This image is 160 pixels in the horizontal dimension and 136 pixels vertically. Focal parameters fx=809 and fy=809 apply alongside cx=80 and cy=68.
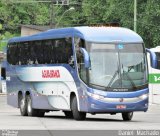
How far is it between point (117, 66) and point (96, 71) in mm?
757

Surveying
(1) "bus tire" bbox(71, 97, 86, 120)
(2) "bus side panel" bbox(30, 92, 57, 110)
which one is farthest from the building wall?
(1) "bus tire" bbox(71, 97, 86, 120)

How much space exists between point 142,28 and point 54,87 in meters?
46.2

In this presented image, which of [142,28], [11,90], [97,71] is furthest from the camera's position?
[142,28]

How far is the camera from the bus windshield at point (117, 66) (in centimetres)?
2702

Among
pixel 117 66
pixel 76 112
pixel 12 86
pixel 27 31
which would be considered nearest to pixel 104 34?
pixel 117 66

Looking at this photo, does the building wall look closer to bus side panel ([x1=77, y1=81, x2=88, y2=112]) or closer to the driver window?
the driver window

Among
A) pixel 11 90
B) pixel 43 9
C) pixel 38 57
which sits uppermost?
pixel 38 57

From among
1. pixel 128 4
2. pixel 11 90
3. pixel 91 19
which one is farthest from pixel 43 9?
pixel 11 90

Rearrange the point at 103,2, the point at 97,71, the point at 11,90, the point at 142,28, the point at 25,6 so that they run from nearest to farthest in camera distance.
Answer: the point at 97,71, the point at 11,90, the point at 142,28, the point at 103,2, the point at 25,6

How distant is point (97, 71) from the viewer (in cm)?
2698

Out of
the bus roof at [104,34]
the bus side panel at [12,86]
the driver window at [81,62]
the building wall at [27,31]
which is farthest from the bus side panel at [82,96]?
the building wall at [27,31]

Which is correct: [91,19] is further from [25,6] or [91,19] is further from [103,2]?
[25,6]

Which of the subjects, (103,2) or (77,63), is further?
(103,2)

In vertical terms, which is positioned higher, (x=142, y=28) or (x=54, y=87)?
(x=54, y=87)
